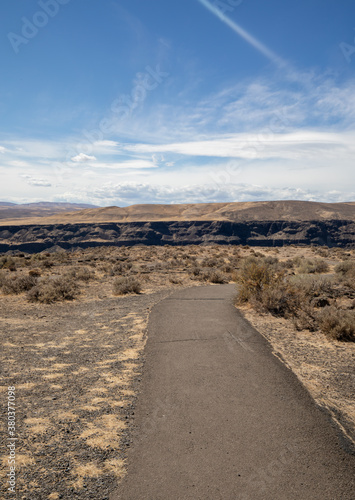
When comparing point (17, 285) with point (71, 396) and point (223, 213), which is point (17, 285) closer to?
point (71, 396)

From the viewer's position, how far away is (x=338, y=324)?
8.34m

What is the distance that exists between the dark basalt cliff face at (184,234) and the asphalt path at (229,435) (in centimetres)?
7884

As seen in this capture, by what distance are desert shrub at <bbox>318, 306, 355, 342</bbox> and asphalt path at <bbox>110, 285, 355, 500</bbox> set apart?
7.99ft

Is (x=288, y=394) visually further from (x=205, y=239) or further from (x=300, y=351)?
(x=205, y=239)

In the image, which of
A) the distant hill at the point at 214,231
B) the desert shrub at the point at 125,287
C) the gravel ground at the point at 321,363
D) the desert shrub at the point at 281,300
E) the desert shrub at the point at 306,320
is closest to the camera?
the gravel ground at the point at 321,363

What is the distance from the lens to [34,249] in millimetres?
76875

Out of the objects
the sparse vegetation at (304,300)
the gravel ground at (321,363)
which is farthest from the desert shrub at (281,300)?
the gravel ground at (321,363)

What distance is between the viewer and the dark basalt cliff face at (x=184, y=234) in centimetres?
8303

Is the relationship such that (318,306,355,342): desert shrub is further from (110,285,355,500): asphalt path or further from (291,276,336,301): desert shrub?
(110,285,355,500): asphalt path

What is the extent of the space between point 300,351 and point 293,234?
8623cm

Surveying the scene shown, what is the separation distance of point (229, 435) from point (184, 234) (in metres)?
91.8

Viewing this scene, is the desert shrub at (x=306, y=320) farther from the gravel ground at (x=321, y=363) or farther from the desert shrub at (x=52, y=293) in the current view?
the desert shrub at (x=52, y=293)

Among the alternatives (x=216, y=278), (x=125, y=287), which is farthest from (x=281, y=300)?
(x=125, y=287)

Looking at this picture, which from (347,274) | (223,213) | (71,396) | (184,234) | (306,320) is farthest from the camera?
(223,213)
